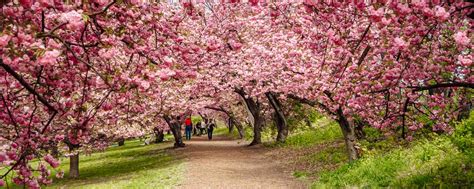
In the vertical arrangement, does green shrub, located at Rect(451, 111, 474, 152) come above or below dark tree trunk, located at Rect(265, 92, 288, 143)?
below

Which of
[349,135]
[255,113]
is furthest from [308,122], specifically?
[349,135]

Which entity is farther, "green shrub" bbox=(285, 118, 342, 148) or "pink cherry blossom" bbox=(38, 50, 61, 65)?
"green shrub" bbox=(285, 118, 342, 148)

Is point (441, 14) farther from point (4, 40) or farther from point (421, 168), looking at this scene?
point (421, 168)

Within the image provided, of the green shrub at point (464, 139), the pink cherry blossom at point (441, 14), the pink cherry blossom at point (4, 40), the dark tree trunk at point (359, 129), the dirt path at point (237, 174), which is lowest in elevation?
the dirt path at point (237, 174)

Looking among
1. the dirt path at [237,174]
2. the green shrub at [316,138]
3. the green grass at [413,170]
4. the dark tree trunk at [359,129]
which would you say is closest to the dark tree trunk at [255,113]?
the green shrub at [316,138]

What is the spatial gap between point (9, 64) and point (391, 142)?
12208 millimetres

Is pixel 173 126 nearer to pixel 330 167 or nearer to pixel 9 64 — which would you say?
pixel 330 167

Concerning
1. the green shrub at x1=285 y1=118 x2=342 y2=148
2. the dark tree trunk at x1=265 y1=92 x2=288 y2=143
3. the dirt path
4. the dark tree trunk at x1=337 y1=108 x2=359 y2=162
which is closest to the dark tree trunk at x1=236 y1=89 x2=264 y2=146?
the dark tree trunk at x1=265 y1=92 x2=288 y2=143

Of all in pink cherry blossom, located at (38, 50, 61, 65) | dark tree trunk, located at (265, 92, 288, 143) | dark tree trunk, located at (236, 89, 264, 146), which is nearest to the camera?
pink cherry blossom, located at (38, 50, 61, 65)

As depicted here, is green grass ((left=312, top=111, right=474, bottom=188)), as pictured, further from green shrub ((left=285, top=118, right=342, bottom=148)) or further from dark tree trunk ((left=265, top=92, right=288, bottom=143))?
dark tree trunk ((left=265, top=92, right=288, bottom=143))

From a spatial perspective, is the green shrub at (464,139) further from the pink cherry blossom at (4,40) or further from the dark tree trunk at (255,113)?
the dark tree trunk at (255,113)

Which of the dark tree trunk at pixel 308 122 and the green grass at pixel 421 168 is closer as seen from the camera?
the green grass at pixel 421 168

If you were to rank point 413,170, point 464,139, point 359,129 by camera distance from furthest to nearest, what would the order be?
point 359,129
point 413,170
point 464,139

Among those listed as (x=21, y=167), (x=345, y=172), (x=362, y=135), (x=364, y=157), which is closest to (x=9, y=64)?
(x=21, y=167)
